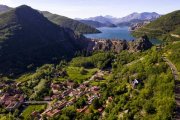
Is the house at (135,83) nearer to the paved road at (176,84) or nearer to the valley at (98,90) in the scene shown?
the valley at (98,90)

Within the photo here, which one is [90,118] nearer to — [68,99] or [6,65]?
[68,99]

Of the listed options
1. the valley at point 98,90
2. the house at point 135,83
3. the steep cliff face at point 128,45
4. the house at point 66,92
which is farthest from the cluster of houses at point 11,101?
the steep cliff face at point 128,45

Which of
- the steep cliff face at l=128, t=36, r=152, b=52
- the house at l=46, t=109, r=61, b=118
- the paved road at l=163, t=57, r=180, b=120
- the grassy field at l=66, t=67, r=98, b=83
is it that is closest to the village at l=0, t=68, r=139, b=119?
the house at l=46, t=109, r=61, b=118

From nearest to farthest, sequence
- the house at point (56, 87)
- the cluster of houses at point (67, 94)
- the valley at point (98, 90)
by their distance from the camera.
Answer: the valley at point (98, 90) → the cluster of houses at point (67, 94) → the house at point (56, 87)

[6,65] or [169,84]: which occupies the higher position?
[169,84]

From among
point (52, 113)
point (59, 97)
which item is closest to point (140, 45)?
point (59, 97)

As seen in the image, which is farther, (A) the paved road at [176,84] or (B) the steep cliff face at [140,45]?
(B) the steep cliff face at [140,45]

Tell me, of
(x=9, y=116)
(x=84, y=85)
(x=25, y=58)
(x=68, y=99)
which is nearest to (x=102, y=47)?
(x=25, y=58)

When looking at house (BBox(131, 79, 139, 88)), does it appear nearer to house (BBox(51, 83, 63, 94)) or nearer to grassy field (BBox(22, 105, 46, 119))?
grassy field (BBox(22, 105, 46, 119))
